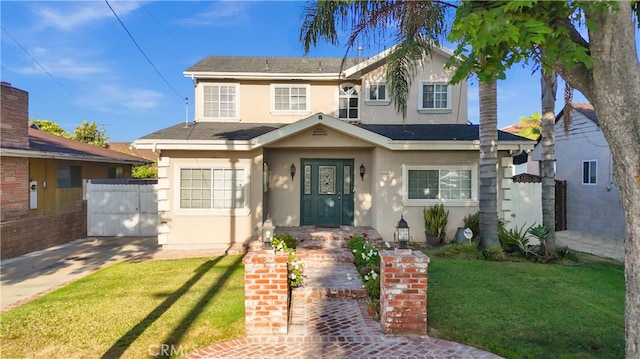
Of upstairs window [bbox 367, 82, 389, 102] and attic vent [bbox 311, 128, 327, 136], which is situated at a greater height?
upstairs window [bbox 367, 82, 389, 102]

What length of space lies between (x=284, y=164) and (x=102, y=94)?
1545 centimetres

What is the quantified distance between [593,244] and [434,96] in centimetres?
748

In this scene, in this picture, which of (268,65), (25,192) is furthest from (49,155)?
(268,65)

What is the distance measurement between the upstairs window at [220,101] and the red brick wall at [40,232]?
6.00m

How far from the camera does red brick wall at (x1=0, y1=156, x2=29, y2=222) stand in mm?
9102

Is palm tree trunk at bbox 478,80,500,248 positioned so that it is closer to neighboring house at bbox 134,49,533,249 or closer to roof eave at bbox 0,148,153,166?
neighboring house at bbox 134,49,533,249

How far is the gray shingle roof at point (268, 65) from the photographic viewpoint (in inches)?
490

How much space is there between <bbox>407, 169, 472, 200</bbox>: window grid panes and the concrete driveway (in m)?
8.19

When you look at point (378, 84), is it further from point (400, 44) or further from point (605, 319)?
point (605, 319)

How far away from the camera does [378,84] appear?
40.1ft

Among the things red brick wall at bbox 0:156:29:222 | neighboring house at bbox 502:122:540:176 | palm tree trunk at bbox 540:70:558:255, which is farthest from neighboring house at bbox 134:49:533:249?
neighboring house at bbox 502:122:540:176

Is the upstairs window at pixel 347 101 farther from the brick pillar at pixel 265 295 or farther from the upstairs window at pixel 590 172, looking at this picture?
the upstairs window at pixel 590 172

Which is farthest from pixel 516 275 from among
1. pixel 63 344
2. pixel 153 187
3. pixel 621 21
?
pixel 153 187

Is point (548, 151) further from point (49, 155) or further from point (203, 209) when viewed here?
point (49, 155)
